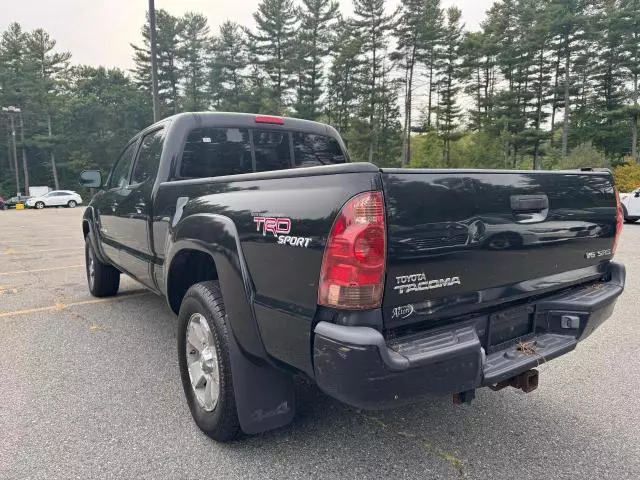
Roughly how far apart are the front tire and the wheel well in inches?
10.5

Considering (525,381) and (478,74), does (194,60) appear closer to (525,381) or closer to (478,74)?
(478,74)

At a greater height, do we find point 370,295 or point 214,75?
point 214,75

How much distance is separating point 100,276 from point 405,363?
488 centimetres

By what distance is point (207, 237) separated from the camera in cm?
250

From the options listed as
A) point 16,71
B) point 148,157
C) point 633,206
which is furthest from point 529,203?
point 16,71

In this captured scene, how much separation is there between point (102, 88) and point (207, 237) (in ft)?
227

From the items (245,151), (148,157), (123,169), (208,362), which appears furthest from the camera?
(123,169)

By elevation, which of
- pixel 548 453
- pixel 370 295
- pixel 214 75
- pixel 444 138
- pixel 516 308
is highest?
pixel 214 75

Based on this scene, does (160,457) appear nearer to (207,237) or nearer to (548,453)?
(207,237)

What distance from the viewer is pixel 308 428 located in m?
2.69

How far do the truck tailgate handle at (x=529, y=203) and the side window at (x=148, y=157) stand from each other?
2.54m

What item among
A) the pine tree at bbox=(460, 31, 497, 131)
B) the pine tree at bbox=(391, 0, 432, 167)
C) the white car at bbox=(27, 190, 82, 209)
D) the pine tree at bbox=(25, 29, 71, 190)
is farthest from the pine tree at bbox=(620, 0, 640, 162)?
the pine tree at bbox=(25, 29, 71, 190)

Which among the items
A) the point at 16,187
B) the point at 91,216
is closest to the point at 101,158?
the point at 16,187

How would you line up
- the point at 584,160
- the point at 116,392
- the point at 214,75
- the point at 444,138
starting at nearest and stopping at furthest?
the point at 116,392 → the point at 584,160 → the point at 444,138 → the point at 214,75
